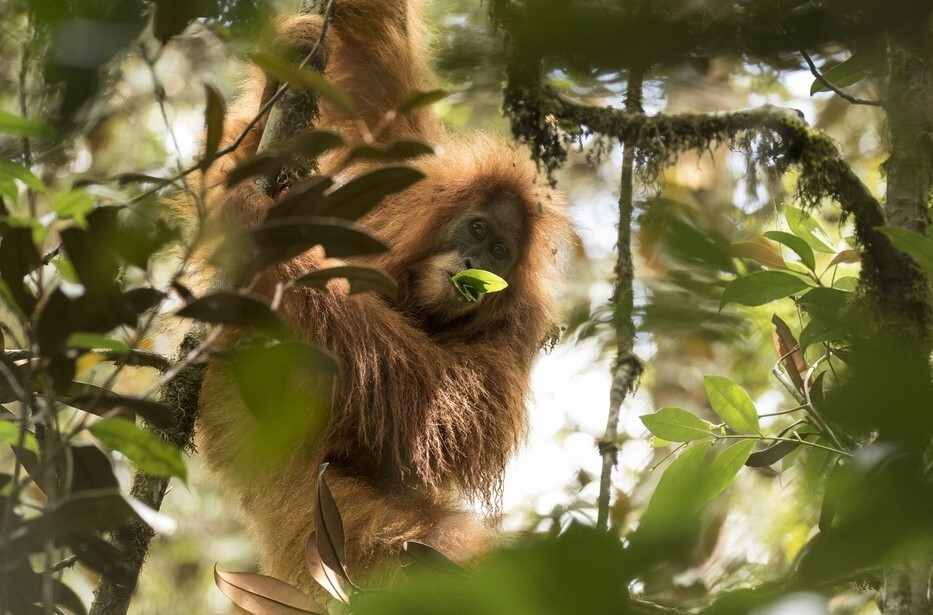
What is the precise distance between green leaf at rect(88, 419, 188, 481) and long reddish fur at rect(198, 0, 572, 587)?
4.80 ft

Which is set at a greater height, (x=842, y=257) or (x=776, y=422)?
(x=842, y=257)

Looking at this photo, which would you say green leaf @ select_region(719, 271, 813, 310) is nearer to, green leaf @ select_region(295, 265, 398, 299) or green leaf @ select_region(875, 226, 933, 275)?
Answer: green leaf @ select_region(875, 226, 933, 275)

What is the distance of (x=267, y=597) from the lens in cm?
309

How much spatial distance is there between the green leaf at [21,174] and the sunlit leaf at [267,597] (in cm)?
152

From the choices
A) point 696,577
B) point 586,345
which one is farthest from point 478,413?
point 696,577

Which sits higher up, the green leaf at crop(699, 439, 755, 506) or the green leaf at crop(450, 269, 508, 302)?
the green leaf at crop(699, 439, 755, 506)

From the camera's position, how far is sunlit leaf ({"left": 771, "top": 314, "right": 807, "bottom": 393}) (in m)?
3.97

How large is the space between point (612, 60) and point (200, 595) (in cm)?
882

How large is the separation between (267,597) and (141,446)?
1410 mm

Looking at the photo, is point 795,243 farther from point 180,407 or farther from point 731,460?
point 180,407

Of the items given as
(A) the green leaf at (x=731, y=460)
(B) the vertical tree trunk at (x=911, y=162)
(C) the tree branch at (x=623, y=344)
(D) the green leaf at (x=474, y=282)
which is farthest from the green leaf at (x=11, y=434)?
(D) the green leaf at (x=474, y=282)

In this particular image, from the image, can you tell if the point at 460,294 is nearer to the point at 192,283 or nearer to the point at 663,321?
the point at 192,283

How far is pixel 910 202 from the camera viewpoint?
129 inches

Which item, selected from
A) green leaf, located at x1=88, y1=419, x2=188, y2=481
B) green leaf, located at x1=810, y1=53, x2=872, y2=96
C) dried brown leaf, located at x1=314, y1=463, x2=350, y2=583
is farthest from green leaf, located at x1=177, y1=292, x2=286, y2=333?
green leaf, located at x1=810, y1=53, x2=872, y2=96
